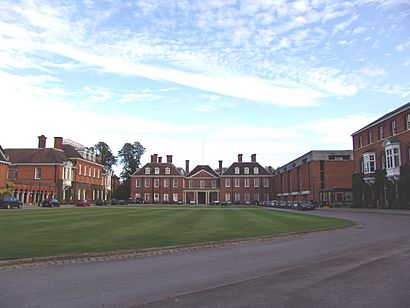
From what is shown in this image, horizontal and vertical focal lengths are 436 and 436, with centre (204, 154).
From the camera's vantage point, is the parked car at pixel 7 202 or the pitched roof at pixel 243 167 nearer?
the parked car at pixel 7 202

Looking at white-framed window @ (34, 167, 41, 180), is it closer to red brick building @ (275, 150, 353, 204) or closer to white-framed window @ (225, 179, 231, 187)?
white-framed window @ (225, 179, 231, 187)

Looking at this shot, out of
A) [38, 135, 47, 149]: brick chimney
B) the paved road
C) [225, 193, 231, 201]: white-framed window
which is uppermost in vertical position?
[38, 135, 47, 149]: brick chimney

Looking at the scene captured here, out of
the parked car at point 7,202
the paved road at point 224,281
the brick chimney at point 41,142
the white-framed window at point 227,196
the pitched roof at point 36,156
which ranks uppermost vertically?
the brick chimney at point 41,142

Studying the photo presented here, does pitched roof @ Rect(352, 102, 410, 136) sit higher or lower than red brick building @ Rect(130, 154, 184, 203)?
higher

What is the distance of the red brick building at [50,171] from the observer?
241 feet

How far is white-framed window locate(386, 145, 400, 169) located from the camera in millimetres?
55831

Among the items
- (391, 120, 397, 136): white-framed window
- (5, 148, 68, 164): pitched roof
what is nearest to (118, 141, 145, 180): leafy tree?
(5, 148, 68, 164): pitched roof

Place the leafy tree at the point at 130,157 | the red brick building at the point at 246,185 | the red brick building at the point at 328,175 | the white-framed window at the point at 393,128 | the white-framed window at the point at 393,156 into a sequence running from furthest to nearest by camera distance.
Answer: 1. the leafy tree at the point at 130,157
2. the red brick building at the point at 246,185
3. the red brick building at the point at 328,175
4. the white-framed window at the point at 393,128
5. the white-framed window at the point at 393,156

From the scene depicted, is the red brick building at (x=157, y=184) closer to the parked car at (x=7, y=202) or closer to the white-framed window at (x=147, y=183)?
the white-framed window at (x=147, y=183)

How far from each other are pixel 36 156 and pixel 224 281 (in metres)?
75.1

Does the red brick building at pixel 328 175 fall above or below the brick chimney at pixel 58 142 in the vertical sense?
below

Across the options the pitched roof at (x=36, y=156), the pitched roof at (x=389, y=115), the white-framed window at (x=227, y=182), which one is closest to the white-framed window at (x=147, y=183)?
the white-framed window at (x=227, y=182)

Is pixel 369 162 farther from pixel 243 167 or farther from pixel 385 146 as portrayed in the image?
pixel 243 167

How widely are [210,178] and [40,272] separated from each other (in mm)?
103495
